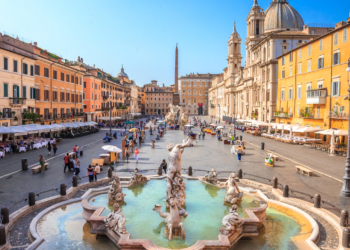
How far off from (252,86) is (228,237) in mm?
52111

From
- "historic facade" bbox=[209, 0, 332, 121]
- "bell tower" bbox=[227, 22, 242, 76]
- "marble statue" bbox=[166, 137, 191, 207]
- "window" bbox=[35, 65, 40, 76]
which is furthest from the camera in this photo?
"bell tower" bbox=[227, 22, 242, 76]

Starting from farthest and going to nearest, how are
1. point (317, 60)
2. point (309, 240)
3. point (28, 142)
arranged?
1. point (317, 60)
2. point (28, 142)
3. point (309, 240)

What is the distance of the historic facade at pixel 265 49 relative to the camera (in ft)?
151

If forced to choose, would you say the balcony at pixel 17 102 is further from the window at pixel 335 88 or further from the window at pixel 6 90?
the window at pixel 335 88

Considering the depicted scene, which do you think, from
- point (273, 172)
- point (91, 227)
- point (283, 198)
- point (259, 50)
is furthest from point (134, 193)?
point (259, 50)

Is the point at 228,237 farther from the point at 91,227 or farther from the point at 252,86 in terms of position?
the point at 252,86

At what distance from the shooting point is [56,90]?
1505 inches

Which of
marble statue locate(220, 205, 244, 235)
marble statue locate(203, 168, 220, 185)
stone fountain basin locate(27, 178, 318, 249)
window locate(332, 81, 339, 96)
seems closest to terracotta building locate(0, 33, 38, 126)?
stone fountain basin locate(27, 178, 318, 249)

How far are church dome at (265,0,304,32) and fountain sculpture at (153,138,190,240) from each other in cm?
5701

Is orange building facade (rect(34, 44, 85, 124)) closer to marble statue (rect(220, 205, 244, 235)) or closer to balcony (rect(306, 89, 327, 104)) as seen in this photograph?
marble statue (rect(220, 205, 244, 235))

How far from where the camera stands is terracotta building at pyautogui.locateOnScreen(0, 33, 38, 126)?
26562 mm

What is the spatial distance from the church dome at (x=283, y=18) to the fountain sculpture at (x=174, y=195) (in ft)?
187

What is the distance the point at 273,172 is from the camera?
17.2 m

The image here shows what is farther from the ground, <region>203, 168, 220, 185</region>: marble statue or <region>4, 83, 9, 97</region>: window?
<region>4, 83, 9, 97</region>: window
